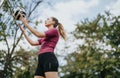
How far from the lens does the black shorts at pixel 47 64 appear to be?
5375 millimetres

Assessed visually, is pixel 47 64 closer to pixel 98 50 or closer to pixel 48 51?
pixel 48 51

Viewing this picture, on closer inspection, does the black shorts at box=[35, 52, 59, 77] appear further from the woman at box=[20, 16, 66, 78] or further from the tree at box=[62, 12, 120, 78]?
the tree at box=[62, 12, 120, 78]

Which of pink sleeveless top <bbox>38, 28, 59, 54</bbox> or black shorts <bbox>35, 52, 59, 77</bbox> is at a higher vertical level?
pink sleeveless top <bbox>38, 28, 59, 54</bbox>

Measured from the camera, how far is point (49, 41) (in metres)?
5.58

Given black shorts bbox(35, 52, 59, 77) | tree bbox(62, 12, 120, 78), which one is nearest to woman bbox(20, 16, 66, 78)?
black shorts bbox(35, 52, 59, 77)

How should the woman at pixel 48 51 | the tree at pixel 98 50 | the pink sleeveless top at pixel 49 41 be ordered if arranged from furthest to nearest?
the tree at pixel 98 50
the pink sleeveless top at pixel 49 41
the woman at pixel 48 51

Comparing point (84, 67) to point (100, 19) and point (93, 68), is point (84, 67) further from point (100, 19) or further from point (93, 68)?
point (100, 19)

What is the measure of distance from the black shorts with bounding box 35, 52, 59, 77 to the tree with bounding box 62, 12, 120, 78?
38.4 metres

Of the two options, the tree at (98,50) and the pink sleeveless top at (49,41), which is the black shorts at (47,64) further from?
the tree at (98,50)

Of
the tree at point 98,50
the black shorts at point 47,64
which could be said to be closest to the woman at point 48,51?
the black shorts at point 47,64

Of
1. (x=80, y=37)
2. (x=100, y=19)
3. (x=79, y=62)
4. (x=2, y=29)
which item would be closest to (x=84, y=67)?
(x=79, y=62)

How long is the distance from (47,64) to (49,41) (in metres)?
0.43

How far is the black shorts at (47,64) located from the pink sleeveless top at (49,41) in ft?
0.29

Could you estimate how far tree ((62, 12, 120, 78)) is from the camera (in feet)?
146
